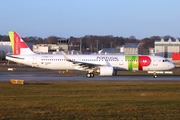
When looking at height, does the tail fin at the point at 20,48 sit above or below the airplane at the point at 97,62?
above

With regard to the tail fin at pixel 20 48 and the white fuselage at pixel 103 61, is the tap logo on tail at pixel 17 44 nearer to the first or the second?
the tail fin at pixel 20 48

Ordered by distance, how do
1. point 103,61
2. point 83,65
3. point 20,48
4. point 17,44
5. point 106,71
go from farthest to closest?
point 17,44 < point 20,48 < point 103,61 < point 83,65 < point 106,71

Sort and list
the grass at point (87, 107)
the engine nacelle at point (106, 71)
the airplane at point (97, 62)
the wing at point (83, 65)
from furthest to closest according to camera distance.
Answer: the airplane at point (97, 62) → the wing at point (83, 65) → the engine nacelle at point (106, 71) → the grass at point (87, 107)

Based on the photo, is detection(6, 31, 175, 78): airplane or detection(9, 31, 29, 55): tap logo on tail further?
detection(9, 31, 29, 55): tap logo on tail

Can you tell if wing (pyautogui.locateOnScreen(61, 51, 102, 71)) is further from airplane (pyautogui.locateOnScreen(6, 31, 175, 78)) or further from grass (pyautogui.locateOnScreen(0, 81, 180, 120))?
grass (pyautogui.locateOnScreen(0, 81, 180, 120))

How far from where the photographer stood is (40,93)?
90.8 ft

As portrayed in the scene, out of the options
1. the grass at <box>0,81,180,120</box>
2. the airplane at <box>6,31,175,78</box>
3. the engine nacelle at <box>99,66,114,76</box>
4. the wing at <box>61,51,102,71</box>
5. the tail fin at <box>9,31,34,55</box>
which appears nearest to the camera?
the grass at <box>0,81,180,120</box>

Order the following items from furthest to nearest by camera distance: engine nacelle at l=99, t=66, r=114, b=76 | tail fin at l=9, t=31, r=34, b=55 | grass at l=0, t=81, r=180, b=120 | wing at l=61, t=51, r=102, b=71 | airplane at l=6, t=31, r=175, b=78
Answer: tail fin at l=9, t=31, r=34, b=55, airplane at l=6, t=31, r=175, b=78, wing at l=61, t=51, r=102, b=71, engine nacelle at l=99, t=66, r=114, b=76, grass at l=0, t=81, r=180, b=120

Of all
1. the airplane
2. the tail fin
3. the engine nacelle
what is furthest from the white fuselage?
the engine nacelle

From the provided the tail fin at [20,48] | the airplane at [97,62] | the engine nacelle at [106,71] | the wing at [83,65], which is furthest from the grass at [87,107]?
the tail fin at [20,48]

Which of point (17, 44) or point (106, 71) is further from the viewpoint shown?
A: point (17, 44)

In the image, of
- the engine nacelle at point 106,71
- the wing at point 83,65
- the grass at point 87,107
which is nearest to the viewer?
the grass at point 87,107

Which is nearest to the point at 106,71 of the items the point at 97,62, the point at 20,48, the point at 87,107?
→ the point at 97,62

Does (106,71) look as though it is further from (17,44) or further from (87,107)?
(87,107)
